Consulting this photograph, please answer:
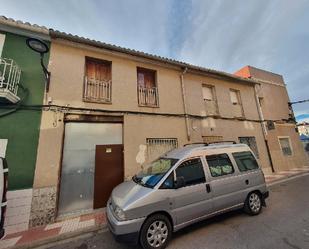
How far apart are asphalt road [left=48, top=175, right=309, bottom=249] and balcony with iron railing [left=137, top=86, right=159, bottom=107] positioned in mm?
5044

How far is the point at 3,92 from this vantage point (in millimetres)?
4668

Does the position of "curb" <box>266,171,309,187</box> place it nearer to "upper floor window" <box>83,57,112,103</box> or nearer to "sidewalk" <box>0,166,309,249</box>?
"sidewalk" <box>0,166,309,249</box>

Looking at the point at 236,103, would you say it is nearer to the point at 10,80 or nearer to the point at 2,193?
the point at 10,80

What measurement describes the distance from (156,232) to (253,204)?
2.94 meters

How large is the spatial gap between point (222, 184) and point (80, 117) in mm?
5106

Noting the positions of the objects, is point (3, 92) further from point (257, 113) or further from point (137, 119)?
point (257, 113)

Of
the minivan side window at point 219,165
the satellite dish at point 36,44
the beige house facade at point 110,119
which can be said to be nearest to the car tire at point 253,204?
the minivan side window at point 219,165

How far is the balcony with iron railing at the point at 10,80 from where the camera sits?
15.8ft

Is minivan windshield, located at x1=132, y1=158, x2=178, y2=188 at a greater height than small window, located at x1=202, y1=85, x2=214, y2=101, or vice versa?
small window, located at x1=202, y1=85, x2=214, y2=101

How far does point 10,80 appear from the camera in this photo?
519 centimetres

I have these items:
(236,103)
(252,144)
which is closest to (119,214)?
(252,144)

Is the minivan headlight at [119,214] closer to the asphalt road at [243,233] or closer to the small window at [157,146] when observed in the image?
the asphalt road at [243,233]

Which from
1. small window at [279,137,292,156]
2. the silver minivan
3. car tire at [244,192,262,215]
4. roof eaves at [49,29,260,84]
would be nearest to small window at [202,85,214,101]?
roof eaves at [49,29,260,84]

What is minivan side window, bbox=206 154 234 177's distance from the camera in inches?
167
